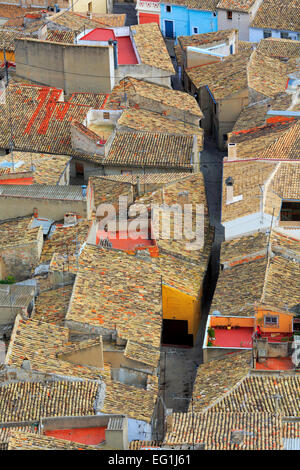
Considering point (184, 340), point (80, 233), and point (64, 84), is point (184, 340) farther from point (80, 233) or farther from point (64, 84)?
point (64, 84)

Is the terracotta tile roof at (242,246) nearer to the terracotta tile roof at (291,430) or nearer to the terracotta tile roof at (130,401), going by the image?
the terracotta tile roof at (130,401)

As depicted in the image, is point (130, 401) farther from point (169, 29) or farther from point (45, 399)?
point (169, 29)

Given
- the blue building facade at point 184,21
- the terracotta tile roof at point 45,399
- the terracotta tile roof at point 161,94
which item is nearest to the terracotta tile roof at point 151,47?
the terracotta tile roof at point 161,94

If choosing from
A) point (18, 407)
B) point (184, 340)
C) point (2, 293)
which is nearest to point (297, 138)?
point (184, 340)

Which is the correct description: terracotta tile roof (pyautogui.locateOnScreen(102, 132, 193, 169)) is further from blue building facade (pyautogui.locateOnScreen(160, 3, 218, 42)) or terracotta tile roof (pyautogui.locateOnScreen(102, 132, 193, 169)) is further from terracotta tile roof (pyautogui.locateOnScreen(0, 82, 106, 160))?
blue building facade (pyautogui.locateOnScreen(160, 3, 218, 42))

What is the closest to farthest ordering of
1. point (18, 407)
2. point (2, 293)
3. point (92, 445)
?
point (92, 445) < point (18, 407) < point (2, 293)

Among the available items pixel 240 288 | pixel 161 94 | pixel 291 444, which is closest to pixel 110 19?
pixel 161 94
